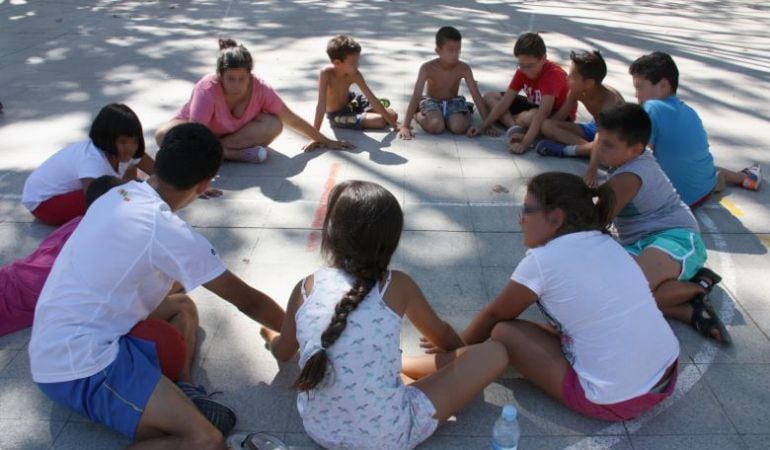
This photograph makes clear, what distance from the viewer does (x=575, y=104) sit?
215 inches

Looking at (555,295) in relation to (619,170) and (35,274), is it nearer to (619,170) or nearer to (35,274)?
(619,170)

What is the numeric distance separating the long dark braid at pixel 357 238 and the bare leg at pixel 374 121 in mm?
3568

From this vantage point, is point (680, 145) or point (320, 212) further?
point (320, 212)

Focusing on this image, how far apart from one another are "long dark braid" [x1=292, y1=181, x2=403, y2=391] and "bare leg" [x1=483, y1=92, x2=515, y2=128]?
3.79 meters

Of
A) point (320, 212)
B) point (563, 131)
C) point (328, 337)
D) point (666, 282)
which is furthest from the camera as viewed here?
point (563, 131)

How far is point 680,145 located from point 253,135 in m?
3.04

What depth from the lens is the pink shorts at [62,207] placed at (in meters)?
3.92

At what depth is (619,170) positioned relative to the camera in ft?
11.5

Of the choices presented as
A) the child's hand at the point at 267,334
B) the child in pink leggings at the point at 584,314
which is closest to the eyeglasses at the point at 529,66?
the child in pink leggings at the point at 584,314

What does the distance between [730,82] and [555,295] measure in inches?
241

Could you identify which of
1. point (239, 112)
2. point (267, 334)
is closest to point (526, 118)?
point (239, 112)

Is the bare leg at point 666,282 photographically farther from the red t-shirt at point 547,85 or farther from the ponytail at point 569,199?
the red t-shirt at point 547,85

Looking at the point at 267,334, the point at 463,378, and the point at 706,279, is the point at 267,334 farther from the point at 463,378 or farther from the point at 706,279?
the point at 706,279

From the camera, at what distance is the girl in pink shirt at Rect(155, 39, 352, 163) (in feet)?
15.6
